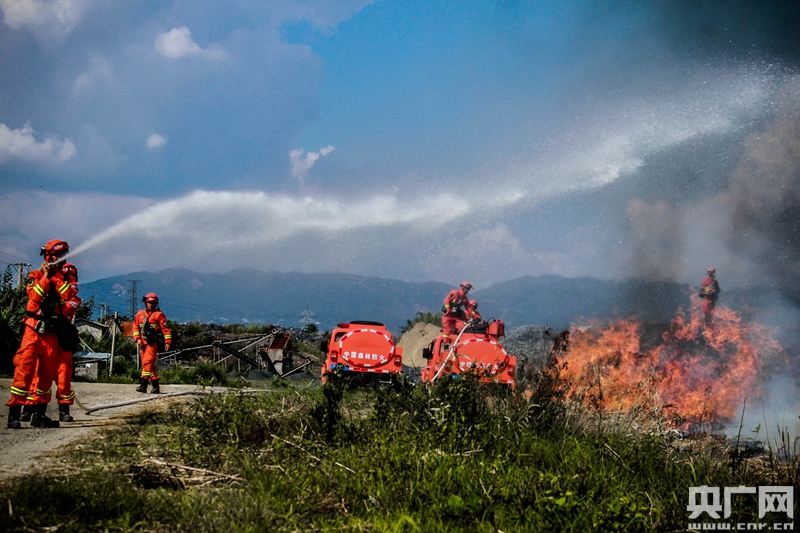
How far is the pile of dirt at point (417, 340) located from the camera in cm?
2731

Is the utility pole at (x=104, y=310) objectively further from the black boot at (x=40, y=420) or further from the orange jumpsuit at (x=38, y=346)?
the black boot at (x=40, y=420)

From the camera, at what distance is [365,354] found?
13945mm

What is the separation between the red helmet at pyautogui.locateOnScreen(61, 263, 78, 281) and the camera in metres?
9.07

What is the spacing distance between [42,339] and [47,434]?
1463 millimetres

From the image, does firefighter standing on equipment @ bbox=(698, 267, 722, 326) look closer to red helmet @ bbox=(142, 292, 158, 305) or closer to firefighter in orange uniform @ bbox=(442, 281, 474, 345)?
firefighter in orange uniform @ bbox=(442, 281, 474, 345)

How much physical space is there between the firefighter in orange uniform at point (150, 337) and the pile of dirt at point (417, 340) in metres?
15.0

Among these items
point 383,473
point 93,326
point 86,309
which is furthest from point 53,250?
point 86,309

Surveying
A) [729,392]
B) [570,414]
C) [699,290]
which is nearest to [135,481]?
[570,414]

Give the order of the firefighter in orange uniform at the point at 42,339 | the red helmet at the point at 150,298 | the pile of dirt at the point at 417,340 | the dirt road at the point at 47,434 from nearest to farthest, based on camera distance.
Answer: the dirt road at the point at 47,434 < the firefighter in orange uniform at the point at 42,339 < the red helmet at the point at 150,298 < the pile of dirt at the point at 417,340

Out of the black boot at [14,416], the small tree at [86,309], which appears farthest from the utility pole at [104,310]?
the black boot at [14,416]

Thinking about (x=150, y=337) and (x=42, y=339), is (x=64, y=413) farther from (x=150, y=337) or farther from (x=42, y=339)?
(x=150, y=337)

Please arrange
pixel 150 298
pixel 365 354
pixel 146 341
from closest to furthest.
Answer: pixel 146 341, pixel 150 298, pixel 365 354

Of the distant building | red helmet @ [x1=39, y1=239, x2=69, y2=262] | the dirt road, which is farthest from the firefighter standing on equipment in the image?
the distant building

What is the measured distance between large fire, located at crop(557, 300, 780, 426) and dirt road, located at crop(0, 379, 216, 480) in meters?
8.04
